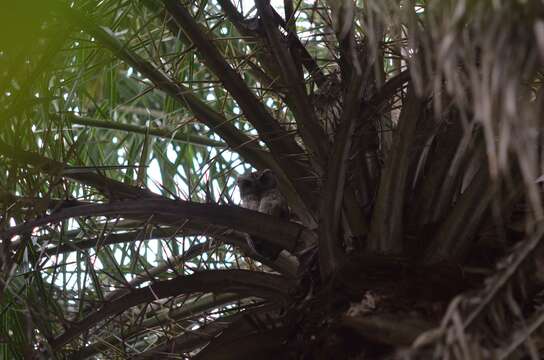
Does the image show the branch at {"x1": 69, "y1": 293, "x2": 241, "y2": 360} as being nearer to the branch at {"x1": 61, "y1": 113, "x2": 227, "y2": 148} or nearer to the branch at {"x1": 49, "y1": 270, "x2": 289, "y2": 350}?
the branch at {"x1": 49, "y1": 270, "x2": 289, "y2": 350}

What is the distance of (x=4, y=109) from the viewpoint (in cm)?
153

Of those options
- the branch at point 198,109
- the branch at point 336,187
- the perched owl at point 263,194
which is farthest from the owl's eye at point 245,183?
the branch at point 336,187

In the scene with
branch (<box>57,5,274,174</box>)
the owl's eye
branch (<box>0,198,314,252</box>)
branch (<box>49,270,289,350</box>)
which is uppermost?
branch (<box>57,5,274,174</box>)

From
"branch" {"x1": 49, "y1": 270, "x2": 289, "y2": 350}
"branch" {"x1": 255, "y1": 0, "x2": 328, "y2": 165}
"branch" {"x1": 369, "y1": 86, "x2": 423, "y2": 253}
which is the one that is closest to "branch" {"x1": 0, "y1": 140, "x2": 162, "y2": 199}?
"branch" {"x1": 49, "y1": 270, "x2": 289, "y2": 350}

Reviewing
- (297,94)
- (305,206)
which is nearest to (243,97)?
(297,94)

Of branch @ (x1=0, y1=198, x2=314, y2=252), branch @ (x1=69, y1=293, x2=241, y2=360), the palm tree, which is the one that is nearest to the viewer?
the palm tree

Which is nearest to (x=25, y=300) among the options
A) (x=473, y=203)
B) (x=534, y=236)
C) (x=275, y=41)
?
(x=275, y=41)

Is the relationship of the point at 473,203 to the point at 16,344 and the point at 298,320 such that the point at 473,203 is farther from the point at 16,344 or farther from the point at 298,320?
the point at 16,344

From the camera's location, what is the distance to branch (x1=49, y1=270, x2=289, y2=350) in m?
1.79

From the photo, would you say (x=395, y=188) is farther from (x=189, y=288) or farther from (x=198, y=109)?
(x=198, y=109)

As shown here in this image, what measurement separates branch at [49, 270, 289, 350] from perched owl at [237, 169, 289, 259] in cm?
33

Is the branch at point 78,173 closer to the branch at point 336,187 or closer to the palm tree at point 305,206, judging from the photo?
the palm tree at point 305,206

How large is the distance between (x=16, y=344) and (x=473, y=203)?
3.67 feet

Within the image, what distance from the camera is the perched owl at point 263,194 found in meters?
2.30
